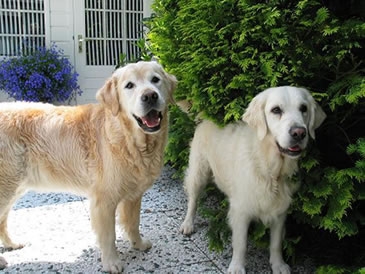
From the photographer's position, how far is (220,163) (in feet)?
11.3

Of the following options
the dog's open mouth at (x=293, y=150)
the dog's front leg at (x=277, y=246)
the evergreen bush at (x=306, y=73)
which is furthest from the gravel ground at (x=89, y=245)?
the dog's open mouth at (x=293, y=150)

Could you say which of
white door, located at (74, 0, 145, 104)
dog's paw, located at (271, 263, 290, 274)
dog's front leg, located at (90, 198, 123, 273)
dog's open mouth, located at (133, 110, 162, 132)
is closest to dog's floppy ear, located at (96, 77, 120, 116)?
dog's open mouth, located at (133, 110, 162, 132)

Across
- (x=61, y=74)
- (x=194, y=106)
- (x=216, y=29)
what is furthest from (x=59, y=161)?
(x=61, y=74)

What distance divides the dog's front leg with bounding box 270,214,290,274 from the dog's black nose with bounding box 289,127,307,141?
2.38ft

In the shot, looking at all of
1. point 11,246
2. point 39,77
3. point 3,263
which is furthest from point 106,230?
point 39,77

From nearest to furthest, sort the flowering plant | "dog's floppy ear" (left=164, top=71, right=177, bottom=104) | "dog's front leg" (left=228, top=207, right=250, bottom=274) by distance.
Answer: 1. "dog's front leg" (left=228, top=207, right=250, bottom=274)
2. "dog's floppy ear" (left=164, top=71, right=177, bottom=104)
3. the flowering plant

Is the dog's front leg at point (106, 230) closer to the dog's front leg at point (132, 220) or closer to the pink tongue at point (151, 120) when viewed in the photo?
the dog's front leg at point (132, 220)

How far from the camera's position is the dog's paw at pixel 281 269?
10.0ft

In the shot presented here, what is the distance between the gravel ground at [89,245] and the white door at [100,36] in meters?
4.05

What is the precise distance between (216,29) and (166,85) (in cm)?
64

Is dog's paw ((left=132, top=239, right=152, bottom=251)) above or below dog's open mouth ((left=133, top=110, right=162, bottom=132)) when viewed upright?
below

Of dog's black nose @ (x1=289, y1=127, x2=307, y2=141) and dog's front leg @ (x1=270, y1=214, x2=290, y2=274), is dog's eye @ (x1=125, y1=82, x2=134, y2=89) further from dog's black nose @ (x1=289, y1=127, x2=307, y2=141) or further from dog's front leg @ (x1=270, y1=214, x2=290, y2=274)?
dog's front leg @ (x1=270, y1=214, x2=290, y2=274)

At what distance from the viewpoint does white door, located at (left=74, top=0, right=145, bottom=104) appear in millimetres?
7957

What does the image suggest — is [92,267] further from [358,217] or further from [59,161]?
[358,217]
